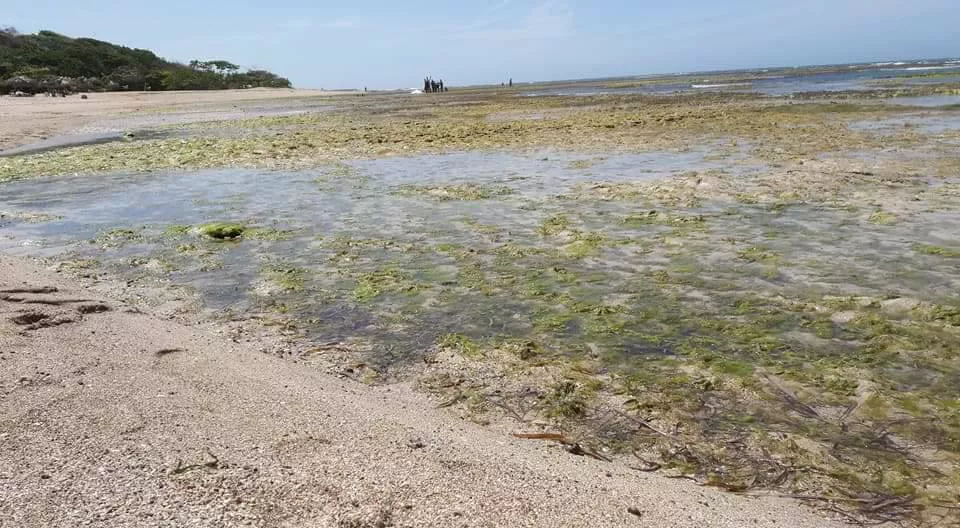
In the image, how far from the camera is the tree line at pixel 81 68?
2115 inches

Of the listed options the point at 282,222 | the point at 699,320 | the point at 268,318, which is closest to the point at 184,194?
the point at 282,222

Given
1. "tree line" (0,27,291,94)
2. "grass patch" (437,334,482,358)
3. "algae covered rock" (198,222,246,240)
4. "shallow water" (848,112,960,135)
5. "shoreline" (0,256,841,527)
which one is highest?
"tree line" (0,27,291,94)

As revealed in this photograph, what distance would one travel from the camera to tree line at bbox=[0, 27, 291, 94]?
5372 cm

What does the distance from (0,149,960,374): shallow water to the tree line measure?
Result: 52.1 metres

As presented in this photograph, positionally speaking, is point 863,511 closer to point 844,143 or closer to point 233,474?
point 233,474

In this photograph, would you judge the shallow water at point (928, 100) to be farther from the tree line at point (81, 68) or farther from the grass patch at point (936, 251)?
the tree line at point (81, 68)

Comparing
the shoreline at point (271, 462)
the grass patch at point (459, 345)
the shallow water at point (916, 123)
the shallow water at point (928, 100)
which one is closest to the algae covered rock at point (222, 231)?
the shoreline at point (271, 462)

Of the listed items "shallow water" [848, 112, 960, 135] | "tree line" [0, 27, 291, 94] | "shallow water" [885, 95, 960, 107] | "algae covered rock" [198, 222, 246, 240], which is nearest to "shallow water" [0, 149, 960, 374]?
"algae covered rock" [198, 222, 246, 240]

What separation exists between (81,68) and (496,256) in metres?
74.1

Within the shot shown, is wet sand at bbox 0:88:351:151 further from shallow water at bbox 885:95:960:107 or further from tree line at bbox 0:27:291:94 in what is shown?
shallow water at bbox 885:95:960:107

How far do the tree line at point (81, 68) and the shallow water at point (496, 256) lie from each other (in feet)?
171

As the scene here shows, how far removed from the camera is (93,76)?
64.5 meters

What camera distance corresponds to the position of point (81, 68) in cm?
6362

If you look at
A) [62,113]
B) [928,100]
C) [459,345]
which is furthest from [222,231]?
[62,113]
